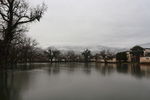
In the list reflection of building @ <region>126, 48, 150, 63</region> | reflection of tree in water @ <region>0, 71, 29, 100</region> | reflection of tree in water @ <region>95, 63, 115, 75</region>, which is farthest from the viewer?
reflection of building @ <region>126, 48, 150, 63</region>

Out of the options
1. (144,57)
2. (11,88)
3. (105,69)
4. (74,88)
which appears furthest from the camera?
(144,57)

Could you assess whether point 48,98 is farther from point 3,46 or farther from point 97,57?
point 97,57

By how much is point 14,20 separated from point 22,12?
1059 mm

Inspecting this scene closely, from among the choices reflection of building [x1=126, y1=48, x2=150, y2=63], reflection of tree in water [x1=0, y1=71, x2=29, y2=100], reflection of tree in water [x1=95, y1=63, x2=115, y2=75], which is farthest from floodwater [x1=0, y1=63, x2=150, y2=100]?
reflection of building [x1=126, y1=48, x2=150, y2=63]

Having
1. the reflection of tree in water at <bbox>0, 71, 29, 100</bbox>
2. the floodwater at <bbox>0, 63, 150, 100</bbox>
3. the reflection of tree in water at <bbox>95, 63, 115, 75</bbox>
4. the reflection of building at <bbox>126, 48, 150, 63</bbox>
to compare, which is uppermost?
the reflection of building at <bbox>126, 48, 150, 63</bbox>

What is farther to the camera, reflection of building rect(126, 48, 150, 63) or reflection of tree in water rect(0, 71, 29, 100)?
reflection of building rect(126, 48, 150, 63)

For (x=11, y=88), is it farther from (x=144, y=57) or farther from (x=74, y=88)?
(x=144, y=57)

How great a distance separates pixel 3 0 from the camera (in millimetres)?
11109

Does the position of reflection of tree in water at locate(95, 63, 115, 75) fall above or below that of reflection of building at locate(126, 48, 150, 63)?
below

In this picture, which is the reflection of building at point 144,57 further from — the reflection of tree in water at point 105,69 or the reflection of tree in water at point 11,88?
the reflection of tree in water at point 11,88

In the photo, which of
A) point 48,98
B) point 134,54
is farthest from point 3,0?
point 134,54

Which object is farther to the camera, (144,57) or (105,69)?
(144,57)

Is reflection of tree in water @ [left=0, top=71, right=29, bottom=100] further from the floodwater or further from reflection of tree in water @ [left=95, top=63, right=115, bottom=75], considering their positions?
reflection of tree in water @ [left=95, top=63, right=115, bottom=75]

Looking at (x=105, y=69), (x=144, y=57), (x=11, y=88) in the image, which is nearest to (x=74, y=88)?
(x=11, y=88)
